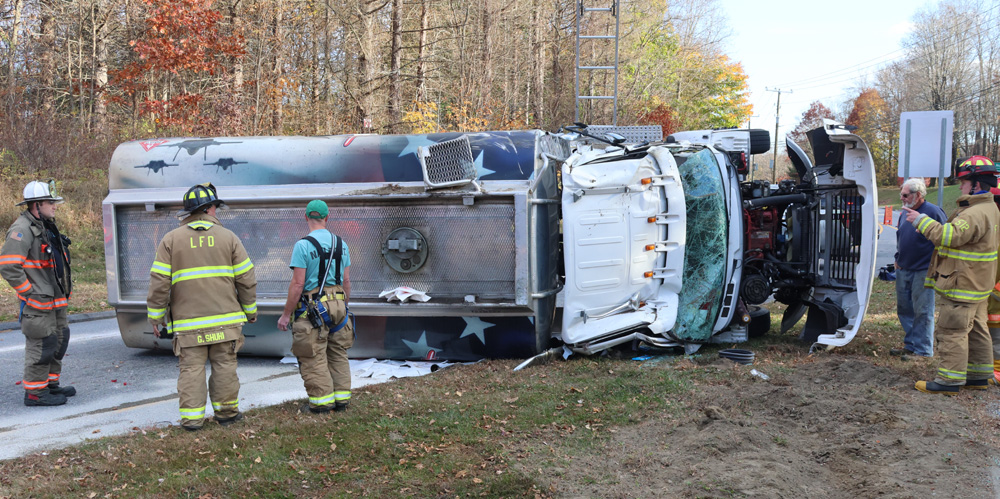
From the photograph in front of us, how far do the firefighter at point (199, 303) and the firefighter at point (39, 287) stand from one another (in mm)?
1540

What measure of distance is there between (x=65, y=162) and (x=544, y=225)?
16259 millimetres

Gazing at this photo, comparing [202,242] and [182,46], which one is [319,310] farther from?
Answer: [182,46]

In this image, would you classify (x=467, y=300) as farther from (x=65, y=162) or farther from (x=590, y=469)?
(x=65, y=162)

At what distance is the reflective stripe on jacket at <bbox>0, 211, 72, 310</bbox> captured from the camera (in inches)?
239

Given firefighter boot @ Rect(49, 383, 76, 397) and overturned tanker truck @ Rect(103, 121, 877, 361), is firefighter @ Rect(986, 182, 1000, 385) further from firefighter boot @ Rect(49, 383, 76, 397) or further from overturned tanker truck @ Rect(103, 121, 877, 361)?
firefighter boot @ Rect(49, 383, 76, 397)

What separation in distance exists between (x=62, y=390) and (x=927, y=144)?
10292mm

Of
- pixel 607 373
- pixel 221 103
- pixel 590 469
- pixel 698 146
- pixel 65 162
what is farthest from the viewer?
pixel 65 162

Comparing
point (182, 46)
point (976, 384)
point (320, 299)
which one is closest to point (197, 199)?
point (320, 299)

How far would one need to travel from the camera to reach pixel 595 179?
7270 millimetres

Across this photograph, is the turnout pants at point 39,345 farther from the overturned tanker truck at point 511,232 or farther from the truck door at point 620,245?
the truck door at point 620,245

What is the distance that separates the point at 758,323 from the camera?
879 cm

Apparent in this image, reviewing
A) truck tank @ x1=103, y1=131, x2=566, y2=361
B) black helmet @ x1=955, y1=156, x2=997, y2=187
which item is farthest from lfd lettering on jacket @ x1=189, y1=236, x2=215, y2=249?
black helmet @ x1=955, y1=156, x2=997, y2=187

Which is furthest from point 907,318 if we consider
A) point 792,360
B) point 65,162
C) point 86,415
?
point 65,162

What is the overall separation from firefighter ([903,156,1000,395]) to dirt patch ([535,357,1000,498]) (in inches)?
8.2
